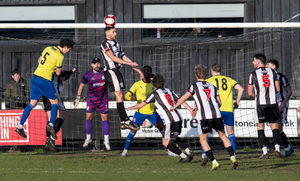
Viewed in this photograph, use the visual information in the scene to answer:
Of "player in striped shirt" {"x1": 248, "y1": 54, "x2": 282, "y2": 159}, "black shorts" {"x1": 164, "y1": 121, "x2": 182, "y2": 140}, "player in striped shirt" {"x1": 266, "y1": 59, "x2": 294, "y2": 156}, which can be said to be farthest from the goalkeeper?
"player in striped shirt" {"x1": 266, "y1": 59, "x2": 294, "y2": 156}

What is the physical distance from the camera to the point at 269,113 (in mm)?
11430

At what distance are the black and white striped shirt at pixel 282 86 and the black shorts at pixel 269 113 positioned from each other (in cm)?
74

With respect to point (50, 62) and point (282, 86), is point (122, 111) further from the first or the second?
point (282, 86)

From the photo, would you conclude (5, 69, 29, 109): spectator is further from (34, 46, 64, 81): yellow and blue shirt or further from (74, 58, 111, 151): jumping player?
(34, 46, 64, 81): yellow and blue shirt

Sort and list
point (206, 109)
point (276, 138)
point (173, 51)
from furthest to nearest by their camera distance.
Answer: point (173, 51) < point (276, 138) < point (206, 109)

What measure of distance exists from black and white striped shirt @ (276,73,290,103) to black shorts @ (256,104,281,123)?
0.74 metres

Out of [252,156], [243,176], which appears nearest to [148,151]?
[252,156]

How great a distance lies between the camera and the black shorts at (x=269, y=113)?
37.4 feet

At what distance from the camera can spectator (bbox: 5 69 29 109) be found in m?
14.5

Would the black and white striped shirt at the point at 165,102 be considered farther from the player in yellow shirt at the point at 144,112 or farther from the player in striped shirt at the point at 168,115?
the player in yellow shirt at the point at 144,112

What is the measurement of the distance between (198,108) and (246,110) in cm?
490

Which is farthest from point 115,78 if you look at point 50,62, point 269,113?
point 269,113

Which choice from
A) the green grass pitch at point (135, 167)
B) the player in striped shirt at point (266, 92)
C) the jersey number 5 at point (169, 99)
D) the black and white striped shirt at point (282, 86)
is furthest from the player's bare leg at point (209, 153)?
the black and white striped shirt at point (282, 86)

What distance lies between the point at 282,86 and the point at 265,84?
35.8 inches
